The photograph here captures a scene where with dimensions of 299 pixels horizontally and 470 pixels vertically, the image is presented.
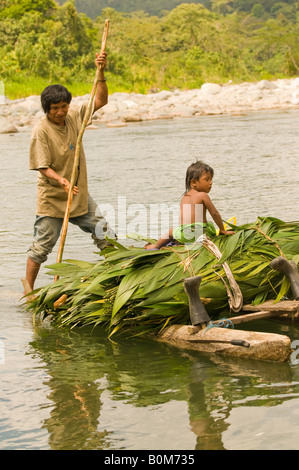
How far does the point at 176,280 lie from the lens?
4.79 meters

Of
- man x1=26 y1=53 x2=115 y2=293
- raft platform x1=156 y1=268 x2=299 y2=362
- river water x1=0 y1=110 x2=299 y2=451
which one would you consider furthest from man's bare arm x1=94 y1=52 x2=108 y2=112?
raft platform x1=156 y1=268 x2=299 y2=362

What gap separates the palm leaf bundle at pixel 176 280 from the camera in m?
4.76

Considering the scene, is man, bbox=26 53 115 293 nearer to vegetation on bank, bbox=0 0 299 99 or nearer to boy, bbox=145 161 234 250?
boy, bbox=145 161 234 250

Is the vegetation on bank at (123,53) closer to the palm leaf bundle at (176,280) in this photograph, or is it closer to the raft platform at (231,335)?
the palm leaf bundle at (176,280)

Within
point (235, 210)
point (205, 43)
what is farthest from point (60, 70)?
point (235, 210)

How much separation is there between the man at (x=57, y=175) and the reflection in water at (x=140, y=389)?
1255 millimetres

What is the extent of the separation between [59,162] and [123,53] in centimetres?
3613

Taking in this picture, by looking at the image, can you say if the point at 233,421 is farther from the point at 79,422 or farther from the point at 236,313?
the point at 236,313

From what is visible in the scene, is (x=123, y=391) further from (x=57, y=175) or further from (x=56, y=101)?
(x=56, y=101)

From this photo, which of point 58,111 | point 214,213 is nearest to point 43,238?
point 58,111

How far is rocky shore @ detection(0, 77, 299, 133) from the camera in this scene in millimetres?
26641

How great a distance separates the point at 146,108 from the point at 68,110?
2264 centimetres

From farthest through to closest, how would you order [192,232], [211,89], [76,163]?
[211,89], [76,163], [192,232]

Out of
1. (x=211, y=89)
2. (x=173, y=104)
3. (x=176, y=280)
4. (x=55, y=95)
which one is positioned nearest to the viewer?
(x=176, y=280)
